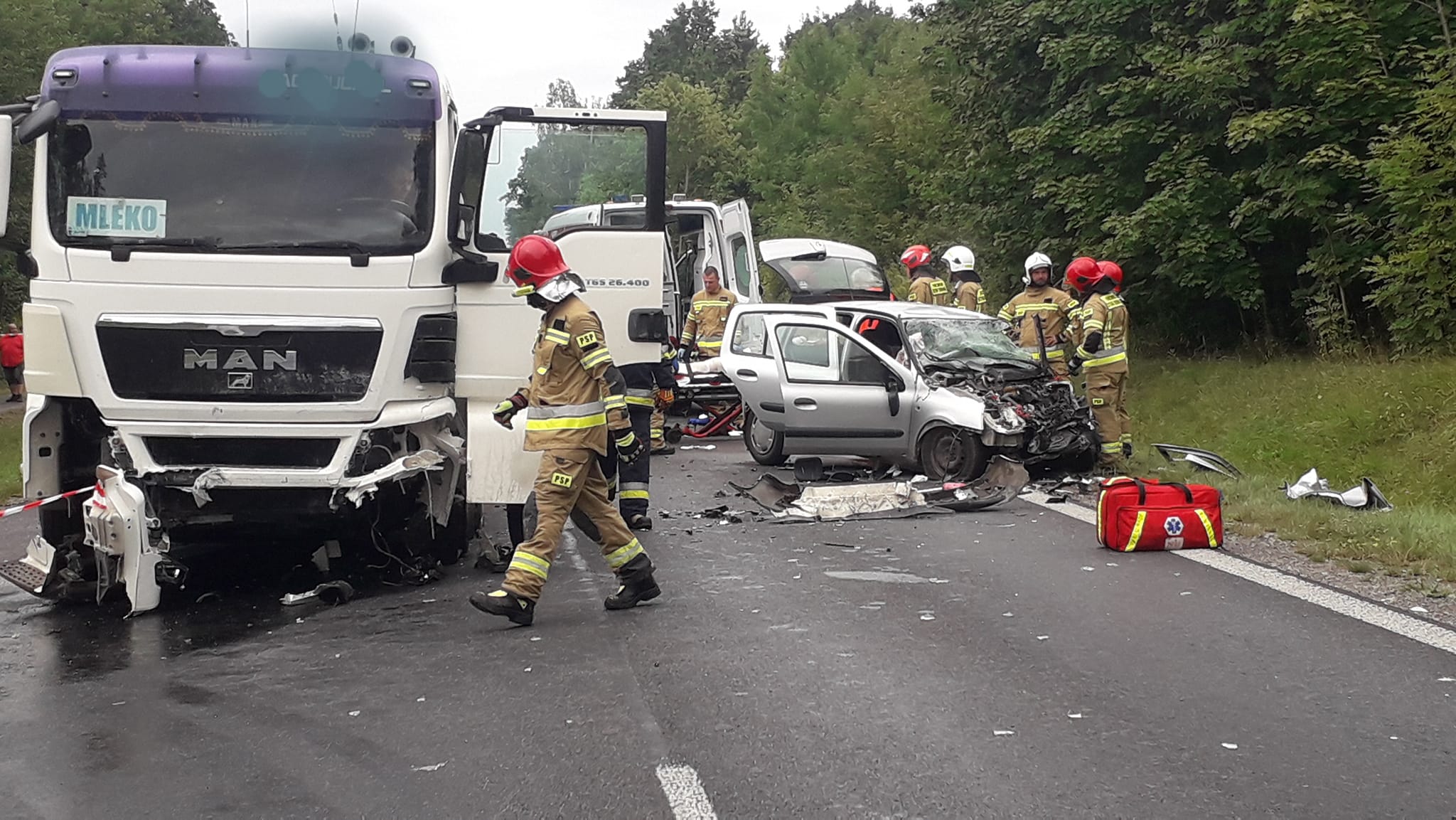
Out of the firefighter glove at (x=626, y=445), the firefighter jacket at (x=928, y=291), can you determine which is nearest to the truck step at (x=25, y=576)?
the firefighter glove at (x=626, y=445)

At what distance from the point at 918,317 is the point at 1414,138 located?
17.7 ft

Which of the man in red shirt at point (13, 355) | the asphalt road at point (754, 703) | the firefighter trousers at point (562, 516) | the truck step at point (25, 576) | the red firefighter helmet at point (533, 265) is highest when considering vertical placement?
the red firefighter helmet at point (533, 265)

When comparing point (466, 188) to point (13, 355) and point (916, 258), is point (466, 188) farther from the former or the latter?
point (13, 355)

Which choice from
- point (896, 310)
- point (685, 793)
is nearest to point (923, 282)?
point (896, 310)

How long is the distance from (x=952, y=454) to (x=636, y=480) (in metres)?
3.37

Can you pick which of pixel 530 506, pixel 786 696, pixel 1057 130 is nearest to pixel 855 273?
pixel 1057 130

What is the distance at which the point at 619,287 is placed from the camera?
A: 8.85m

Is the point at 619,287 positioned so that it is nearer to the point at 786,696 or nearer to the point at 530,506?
the point at 530,506

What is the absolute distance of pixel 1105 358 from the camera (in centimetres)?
1277

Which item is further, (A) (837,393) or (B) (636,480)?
(A) (837,393)

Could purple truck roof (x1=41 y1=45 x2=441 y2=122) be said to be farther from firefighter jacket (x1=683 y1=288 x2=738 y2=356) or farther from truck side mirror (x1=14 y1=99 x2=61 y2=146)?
firefighter jacket (x1=683 y1=288 x2=738 y2=356)

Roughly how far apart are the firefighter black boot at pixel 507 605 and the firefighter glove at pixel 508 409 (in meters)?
0.95

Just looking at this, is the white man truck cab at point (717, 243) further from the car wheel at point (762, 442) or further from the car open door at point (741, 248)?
the car wheel at point (762, 442)

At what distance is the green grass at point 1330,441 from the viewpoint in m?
8.84
